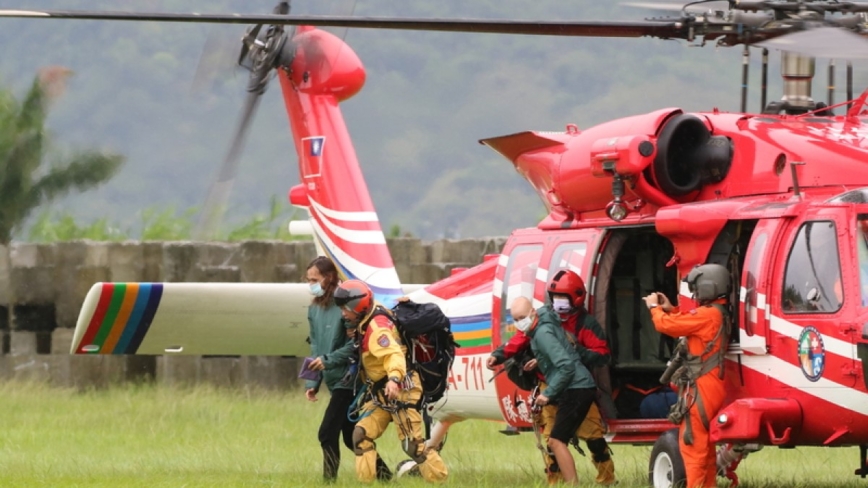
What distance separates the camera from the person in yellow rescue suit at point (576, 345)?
10.8 metres

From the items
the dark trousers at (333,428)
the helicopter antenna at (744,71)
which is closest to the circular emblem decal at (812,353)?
the helicopter antenna at (744,71)

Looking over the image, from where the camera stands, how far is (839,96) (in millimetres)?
11555

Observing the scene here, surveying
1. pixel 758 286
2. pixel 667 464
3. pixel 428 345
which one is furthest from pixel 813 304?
pixel 428 345

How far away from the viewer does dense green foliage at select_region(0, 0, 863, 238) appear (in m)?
69.2

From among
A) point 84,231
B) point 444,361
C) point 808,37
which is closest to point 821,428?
point 808,37

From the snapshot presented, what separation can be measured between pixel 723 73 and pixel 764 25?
63.0 m

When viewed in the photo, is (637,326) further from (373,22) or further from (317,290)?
(373,22)

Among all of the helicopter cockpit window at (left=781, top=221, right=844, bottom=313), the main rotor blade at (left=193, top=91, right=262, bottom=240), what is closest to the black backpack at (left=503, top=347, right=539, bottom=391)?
the helicopter cockpit window at (left=781, top=221, right=844, bottom=313)

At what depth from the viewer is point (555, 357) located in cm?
1059

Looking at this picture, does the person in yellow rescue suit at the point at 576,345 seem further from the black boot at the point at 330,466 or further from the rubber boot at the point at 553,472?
the black boot at the point at 330,466

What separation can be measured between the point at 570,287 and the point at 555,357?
0.54 metres

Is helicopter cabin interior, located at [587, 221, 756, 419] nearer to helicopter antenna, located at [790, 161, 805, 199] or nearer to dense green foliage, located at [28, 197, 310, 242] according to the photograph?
helicopter antenna, located at [790, 161, 805, 199]

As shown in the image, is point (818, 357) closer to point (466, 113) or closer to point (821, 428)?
point (821, 428)

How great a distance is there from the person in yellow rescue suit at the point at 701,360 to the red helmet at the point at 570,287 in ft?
3.73
